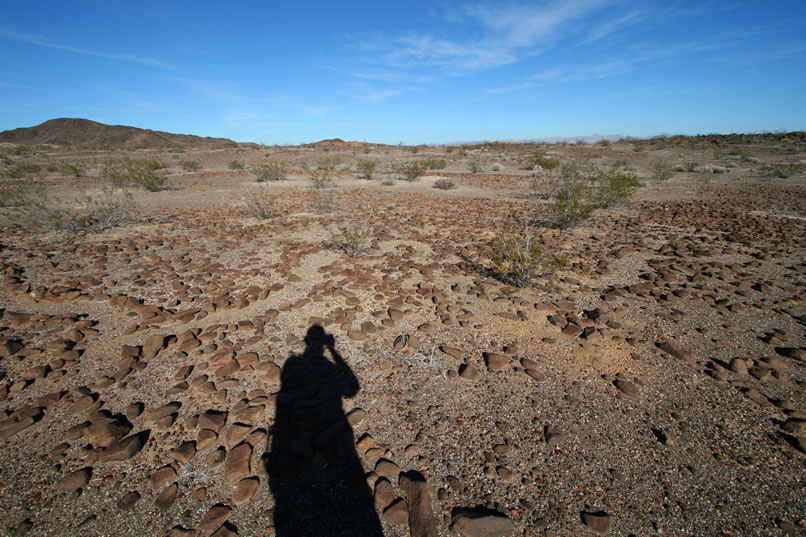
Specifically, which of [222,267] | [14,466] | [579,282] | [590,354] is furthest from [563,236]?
[14,466]

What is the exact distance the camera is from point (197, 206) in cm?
1181

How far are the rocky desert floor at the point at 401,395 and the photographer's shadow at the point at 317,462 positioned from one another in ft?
0.05

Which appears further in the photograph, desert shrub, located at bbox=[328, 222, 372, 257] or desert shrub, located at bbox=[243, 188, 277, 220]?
desert shrub, located at bbox=[243, 188, 277, 220]

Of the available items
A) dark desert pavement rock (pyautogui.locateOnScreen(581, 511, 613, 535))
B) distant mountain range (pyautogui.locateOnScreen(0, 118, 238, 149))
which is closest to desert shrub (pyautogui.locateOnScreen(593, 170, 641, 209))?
dark desert pavement rock (pyautogui.locateOnScreen(581, 511, 613, 535))

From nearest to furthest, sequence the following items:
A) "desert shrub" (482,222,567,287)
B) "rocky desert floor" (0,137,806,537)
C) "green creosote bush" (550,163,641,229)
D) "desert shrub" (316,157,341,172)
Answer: "rocky desert floor" (0,137,806,537)
"desert shrub" (482,222,567,287)
"green creosote bush" (550,163,641,229)
"desert shrub" (316,157,341,172)

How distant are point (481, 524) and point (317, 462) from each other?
1077mm

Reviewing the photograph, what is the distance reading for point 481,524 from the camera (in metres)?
1.89

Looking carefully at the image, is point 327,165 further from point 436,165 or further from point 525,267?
point 525,267

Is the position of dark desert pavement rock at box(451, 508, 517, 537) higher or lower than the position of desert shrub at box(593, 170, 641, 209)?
lower

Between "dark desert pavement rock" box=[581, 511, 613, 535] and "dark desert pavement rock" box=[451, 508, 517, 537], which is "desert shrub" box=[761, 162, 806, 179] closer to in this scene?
"dark desert pavement rock" box=[581, 511, 613, 535]

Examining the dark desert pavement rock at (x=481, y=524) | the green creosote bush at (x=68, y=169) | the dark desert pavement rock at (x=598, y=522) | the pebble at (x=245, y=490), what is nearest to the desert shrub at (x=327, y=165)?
the green creosote bush at (x=68, y=169)

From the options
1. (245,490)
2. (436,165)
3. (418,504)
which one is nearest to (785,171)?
(436,165)

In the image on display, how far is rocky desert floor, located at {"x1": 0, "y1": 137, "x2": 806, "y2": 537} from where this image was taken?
200cm

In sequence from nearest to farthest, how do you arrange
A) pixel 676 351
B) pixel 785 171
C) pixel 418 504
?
pixel 418 504
pixel 676 351
pixel 785 171
